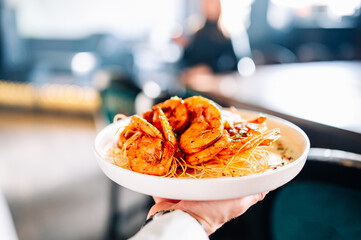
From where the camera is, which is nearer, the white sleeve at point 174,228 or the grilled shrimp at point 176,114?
the white sleeve at point 174,228

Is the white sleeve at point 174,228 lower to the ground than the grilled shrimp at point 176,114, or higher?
lower

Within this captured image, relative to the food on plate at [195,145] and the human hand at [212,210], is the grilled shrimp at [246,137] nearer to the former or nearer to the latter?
the food on plate at [195,145]

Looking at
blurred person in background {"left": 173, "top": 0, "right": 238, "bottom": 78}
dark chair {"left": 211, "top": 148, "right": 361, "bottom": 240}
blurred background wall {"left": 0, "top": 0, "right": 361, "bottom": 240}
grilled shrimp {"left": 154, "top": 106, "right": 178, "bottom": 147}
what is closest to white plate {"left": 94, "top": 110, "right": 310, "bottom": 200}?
grilled shrimp {"left": 154, "top": 106, "right": 178, "bottom": 147}

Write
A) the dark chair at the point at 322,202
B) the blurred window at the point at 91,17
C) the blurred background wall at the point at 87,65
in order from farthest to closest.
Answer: the blurred window at the point at 91,17, the blurred background wall at the point at 87,65, the dark chair at the point at 322,202

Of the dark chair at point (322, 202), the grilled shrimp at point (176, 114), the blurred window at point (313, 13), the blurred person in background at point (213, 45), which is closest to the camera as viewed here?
the grilled shrimp at point (176, 114)

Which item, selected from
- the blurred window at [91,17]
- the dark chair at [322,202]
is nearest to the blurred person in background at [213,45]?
the dark chair at [322,202]

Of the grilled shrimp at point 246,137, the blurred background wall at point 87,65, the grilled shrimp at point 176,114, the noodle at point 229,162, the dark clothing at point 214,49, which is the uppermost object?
the grilled shrimp at point 176,114

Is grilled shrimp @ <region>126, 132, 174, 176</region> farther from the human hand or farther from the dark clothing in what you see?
the dark clothing

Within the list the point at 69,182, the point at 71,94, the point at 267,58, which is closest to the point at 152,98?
the point at 69,182
